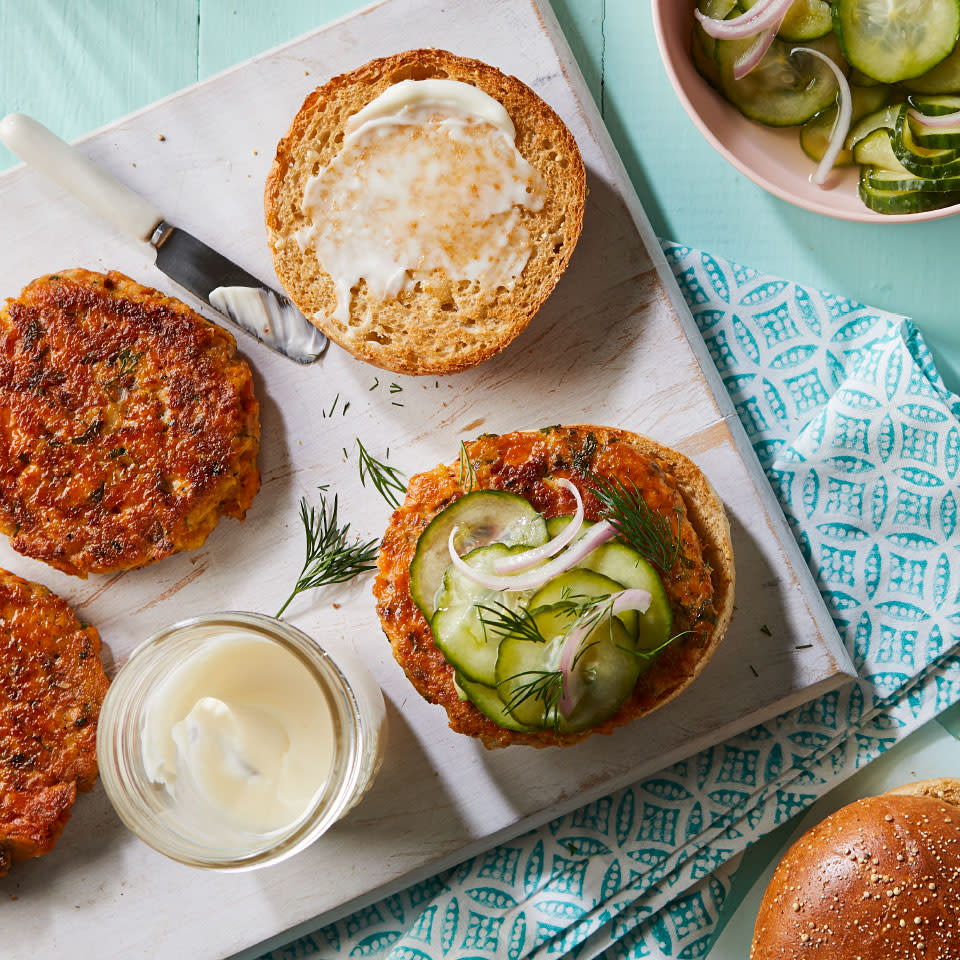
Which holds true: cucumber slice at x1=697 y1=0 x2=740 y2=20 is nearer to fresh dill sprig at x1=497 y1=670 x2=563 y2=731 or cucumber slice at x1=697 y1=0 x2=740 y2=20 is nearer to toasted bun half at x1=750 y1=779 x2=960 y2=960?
fresh dill sprig at x1=497 y1=670 x2=563 y2=731

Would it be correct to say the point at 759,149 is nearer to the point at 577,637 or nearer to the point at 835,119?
the point at 835,119

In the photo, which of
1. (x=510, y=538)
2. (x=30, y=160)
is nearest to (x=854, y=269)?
(x=510, y=538)

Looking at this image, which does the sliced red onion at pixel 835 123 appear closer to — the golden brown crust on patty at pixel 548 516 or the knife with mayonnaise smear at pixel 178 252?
the golden brown crust on patty at pixel 548 516

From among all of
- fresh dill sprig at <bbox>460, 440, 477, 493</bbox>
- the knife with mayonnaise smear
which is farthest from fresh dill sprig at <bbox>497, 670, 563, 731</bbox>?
the knife with mayonnaise smear

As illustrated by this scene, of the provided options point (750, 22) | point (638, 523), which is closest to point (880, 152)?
point (750, 22)

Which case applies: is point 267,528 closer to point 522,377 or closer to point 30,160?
point 522,377

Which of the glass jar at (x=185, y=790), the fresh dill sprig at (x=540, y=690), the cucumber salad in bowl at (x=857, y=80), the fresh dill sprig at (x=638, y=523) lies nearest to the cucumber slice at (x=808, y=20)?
the cucumber salad in bowl at (x=857, y=80)

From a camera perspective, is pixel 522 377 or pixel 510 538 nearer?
pixel 510 538
